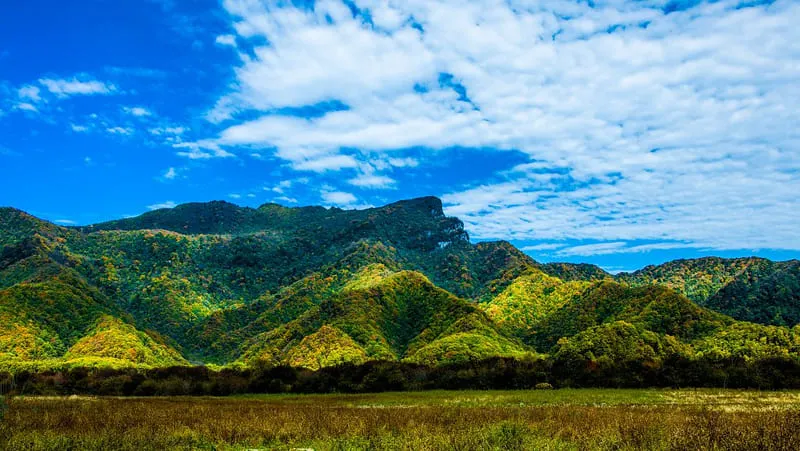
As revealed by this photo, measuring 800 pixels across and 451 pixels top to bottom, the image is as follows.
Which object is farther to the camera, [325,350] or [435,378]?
[325,350]

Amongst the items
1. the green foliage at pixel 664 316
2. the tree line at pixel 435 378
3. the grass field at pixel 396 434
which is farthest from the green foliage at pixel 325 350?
the grass field at pixel 396 434

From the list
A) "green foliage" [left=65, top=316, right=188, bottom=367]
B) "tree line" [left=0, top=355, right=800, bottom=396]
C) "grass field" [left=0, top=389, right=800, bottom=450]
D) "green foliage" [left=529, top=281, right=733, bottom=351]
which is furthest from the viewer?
"green foliage" [left=65, top=316, right=188, bottom=367]

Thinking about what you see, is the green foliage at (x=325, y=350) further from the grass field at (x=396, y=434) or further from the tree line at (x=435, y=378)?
the grass field at (x=396, y=434)

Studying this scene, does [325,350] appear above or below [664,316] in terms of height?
below

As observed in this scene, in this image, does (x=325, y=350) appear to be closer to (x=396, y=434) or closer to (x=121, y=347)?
(x=121, y=347)

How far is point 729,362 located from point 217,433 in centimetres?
8955

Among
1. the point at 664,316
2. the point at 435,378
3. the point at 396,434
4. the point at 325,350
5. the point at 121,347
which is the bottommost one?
the point at 435,378

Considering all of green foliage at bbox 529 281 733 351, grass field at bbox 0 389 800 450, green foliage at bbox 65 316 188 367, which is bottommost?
green foliage at bbox 65 316 188 367

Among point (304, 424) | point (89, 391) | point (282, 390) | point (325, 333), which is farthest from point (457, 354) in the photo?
point (304, 424)

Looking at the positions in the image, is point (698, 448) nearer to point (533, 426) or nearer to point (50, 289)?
point (533, 426)

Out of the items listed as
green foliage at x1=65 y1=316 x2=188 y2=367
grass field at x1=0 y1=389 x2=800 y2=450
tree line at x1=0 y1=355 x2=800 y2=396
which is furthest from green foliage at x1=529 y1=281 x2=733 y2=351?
grass field at x1=0 y1=389 x2=800 y2=450

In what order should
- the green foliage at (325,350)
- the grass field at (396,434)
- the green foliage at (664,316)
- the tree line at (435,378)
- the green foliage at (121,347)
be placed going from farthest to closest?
1. the green foliage at (325,350)
2. the green foliage at (121,347)
3. the green foliage at (664,316)
4. the tree line at (435,378)
5. the grass field at (396,434)

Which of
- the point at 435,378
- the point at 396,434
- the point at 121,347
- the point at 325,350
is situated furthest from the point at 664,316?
the point at 121,347

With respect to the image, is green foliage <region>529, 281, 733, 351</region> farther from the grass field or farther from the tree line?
the grass field
